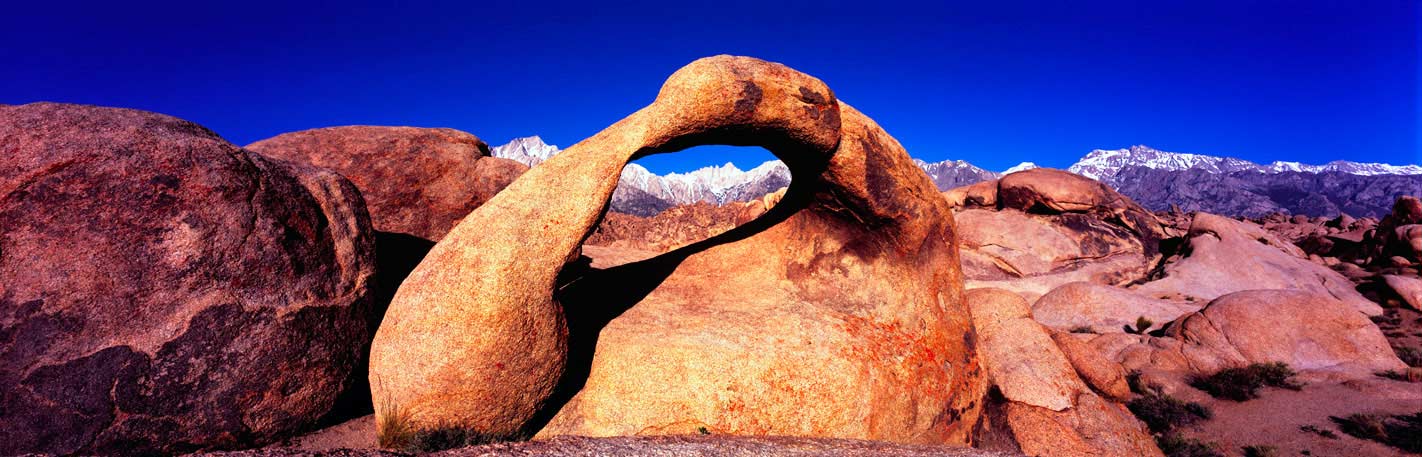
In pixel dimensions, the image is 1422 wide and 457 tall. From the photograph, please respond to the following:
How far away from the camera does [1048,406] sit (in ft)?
18.5

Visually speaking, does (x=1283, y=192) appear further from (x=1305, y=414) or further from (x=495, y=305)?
(x=495, y=305)

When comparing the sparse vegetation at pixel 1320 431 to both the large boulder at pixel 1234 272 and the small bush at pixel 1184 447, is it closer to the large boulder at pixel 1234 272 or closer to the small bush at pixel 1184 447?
the small bush at pixel 1184 447

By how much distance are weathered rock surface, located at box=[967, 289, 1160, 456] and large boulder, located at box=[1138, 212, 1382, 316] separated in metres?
10.7

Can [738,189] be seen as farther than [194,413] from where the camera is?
Yes

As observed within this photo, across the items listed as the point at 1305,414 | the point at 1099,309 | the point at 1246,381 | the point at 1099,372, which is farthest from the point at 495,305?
the point at 1099,309

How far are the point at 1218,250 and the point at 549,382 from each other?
1948cm

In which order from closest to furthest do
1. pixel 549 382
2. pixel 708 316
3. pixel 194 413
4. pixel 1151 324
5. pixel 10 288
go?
1. pixel 10 288
2. pixel 194 413
3. pixel 549 382
4. pixel 708 316
5. pixel 1151 324

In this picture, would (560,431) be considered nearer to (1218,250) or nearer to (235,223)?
(235,223)

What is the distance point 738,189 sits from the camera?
165250 mm

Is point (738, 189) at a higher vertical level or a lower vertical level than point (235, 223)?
higher

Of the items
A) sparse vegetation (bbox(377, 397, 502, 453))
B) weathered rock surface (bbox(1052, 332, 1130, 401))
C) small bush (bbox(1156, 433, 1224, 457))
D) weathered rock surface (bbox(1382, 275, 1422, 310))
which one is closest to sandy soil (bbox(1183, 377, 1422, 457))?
small bush (bbox(1156, 433, 1224, 457))

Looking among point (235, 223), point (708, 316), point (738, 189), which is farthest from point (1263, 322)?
point (738, 189)

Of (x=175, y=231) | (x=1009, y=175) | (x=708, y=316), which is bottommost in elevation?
(x=708, y=316)

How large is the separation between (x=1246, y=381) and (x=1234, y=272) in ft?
30.1
